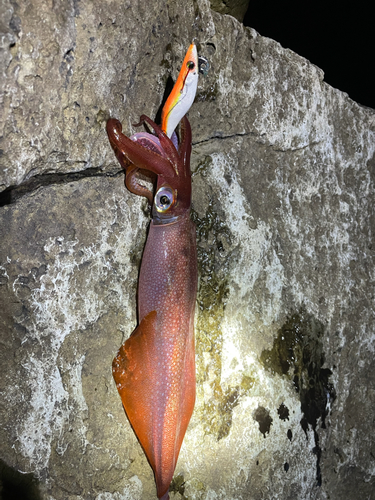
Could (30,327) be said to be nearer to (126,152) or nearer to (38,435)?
(38,435)

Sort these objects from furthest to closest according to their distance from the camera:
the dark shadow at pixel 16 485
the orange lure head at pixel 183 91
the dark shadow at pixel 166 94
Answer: the dark shadow at pixel 166 94 < the orange lure head at pixel 183 91 < the dark shadow at pixel 16 485

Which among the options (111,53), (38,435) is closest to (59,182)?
(111,53)

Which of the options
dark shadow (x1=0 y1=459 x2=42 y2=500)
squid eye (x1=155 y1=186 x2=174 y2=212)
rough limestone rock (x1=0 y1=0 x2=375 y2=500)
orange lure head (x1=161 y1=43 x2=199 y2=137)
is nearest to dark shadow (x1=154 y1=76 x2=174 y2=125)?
rough limestone rock (x1=0 y1=0 x2=375 y2=500)

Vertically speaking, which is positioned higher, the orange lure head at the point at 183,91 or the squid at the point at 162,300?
the orange lure head at the point at 183,91

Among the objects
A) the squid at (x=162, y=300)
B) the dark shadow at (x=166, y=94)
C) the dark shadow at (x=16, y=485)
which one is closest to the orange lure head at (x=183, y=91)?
the squid at (x=162, y=300)

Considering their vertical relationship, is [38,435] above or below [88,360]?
below

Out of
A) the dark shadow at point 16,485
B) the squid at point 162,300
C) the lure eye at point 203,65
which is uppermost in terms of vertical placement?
the lure eye at point 203,65

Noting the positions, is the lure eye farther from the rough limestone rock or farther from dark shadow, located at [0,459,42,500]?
dark shadow, located at [0,459,42,500]

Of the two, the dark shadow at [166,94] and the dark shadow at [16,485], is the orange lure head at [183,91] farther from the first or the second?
the dark shadow at [16,485]
